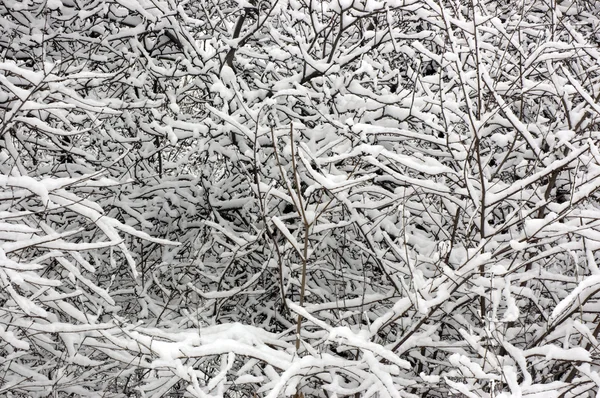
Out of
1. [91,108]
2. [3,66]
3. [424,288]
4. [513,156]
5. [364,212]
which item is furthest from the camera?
[513,156]

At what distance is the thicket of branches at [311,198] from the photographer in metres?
2.42

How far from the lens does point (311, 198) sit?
346 cm

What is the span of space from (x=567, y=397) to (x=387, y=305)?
126cm

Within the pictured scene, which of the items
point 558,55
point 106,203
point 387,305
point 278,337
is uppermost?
point 558,55

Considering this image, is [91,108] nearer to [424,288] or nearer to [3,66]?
[3,66]

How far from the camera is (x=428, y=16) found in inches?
136

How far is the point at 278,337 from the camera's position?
2.95 metres

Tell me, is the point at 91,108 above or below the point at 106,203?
above

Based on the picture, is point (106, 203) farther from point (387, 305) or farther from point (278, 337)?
point (387, 305)

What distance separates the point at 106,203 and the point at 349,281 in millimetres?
1863

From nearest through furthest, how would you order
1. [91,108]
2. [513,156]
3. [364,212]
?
1. [91,108]
2. [364,212]
3. [513,156]

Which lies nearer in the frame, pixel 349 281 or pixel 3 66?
pixel 3 66

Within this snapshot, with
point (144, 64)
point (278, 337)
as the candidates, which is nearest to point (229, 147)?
point (144, 64)

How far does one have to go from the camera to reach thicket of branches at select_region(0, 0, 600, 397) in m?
2.42
